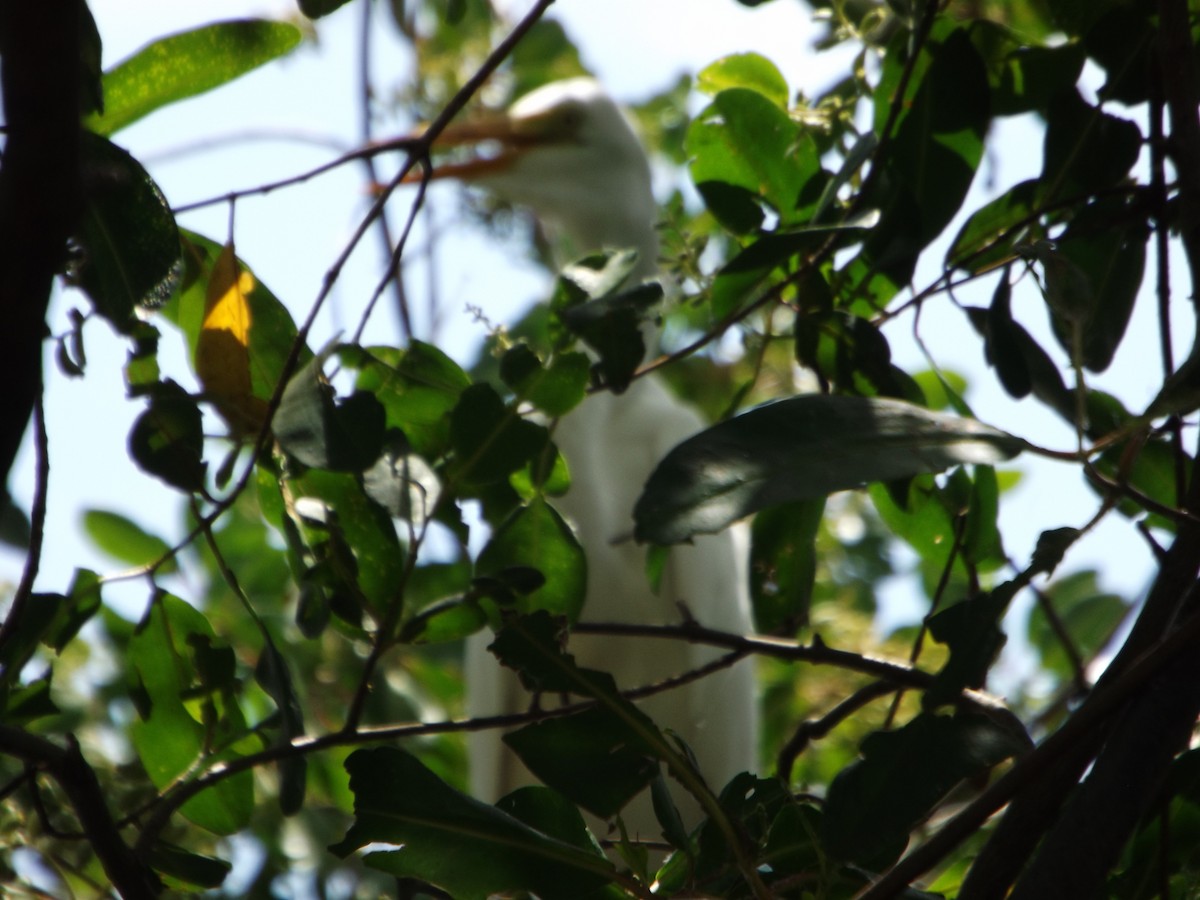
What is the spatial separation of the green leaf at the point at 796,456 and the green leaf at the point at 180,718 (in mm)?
466

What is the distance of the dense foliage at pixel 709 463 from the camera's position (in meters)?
0.69

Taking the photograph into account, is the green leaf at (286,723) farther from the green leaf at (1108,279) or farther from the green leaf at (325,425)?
the green leaf at (1108,279)

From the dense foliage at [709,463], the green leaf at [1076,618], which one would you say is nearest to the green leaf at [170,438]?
the dense foliage at [709,463]

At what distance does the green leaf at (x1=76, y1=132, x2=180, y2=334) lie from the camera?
0.82 metres

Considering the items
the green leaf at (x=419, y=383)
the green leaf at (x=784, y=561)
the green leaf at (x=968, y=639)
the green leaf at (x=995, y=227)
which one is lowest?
the green leaf at (x=968, y=639)

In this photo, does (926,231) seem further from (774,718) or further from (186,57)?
(774,718)

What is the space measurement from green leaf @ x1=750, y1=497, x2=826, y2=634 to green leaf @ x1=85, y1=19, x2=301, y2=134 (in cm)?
54

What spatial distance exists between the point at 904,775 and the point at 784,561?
364mm

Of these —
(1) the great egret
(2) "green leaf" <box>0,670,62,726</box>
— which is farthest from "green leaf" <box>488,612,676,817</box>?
(1) the great egret

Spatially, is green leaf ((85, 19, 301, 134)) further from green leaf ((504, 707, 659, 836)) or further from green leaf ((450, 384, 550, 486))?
green leaf ((504, 707, 659, 836))

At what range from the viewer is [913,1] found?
987mm

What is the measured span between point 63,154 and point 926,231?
0.67 m

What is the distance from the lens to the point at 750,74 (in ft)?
3.73

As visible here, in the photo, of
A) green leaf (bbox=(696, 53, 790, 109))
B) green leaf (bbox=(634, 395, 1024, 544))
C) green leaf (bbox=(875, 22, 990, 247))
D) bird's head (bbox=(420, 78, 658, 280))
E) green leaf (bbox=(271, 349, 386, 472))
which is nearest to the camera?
green leaf (bbox=(634, 395, 1024, 544))
